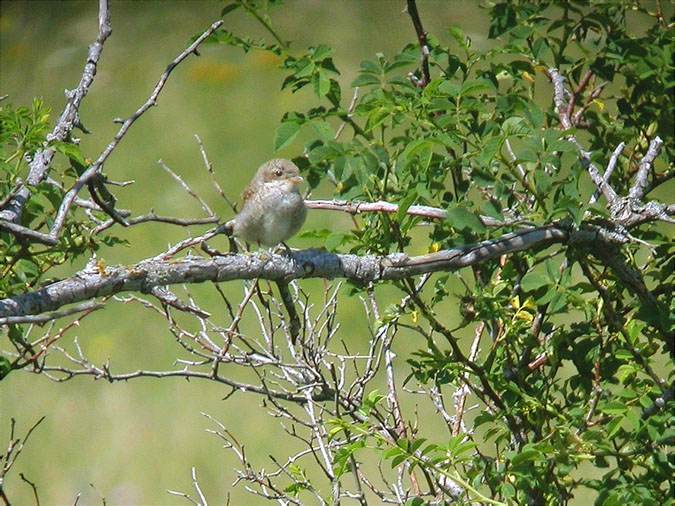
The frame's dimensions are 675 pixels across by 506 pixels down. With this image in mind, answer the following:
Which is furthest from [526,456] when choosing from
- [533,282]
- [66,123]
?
[66,123]

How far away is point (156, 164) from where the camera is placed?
27.0ft

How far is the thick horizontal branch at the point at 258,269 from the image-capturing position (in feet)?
6.32

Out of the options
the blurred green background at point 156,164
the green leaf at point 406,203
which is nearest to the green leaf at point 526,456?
the green leaf at point 406,203

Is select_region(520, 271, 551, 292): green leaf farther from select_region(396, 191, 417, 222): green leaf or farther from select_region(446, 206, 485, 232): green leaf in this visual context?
select_region(396, 191, 417, 222): green leaf

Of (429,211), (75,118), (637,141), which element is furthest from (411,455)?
(637,141)

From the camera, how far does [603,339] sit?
8.55ft

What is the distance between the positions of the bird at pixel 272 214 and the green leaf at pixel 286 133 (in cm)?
100

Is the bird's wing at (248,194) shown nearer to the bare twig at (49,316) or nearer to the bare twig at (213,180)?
the bare twig at (213,180)

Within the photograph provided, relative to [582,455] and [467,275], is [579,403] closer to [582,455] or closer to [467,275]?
[582,455]

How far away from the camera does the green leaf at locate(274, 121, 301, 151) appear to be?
2.41m

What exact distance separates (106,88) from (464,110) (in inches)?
288

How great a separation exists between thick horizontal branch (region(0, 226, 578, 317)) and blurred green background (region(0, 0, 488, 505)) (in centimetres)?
296

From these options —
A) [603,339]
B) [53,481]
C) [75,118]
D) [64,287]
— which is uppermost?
[53,481]

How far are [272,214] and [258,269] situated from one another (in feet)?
4.45
